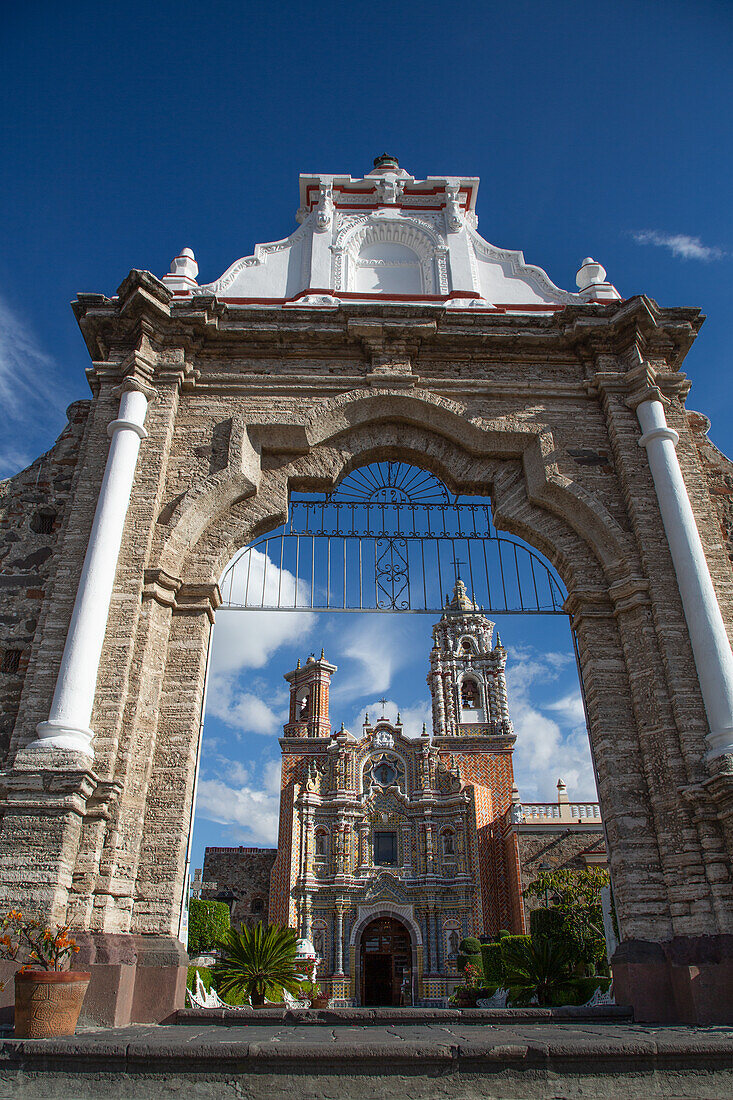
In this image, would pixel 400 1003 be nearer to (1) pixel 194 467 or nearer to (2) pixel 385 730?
(2) pixel 385 730

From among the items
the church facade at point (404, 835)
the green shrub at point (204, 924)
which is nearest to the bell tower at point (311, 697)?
the church facade at point (404, 835)

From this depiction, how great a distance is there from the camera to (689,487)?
26.2 ft

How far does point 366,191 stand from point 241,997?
10631mm

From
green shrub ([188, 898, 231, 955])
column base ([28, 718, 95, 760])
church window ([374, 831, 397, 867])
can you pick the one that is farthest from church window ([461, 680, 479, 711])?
column base ([28, 718, 95, 760])

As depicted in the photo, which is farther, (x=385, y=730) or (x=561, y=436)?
(x=385, y=730)

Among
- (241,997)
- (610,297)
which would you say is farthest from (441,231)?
(241,997)

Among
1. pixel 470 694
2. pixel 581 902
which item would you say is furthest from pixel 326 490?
pixel 470 694

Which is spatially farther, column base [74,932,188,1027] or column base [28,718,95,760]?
column base [28,718,95,760]

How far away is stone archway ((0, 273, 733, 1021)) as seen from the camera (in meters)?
5.81

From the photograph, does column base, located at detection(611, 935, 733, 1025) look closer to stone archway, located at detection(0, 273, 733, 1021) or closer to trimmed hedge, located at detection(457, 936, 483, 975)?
stone archway, located at detection(0, 273, 733, 1021)

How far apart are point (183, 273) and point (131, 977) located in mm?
8176

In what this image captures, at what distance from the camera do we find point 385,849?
31.1 m

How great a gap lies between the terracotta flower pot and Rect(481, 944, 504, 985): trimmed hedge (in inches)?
670

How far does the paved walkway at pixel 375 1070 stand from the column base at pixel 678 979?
6.66ft
